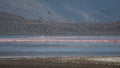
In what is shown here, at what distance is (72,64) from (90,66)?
10.7 feet

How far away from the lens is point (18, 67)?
183ft

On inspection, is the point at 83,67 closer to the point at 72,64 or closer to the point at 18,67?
the point at 72,64

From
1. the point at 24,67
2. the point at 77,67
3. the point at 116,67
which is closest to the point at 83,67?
the point at 77,67

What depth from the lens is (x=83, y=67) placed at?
186 ft

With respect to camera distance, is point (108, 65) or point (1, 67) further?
point (108, 65)

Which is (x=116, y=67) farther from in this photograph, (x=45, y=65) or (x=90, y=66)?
(x=45, y=65)

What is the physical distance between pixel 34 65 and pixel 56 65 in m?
3.14

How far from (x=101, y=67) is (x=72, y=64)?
16.3ft

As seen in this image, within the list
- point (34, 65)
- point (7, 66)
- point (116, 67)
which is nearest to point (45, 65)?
point (34, 65)

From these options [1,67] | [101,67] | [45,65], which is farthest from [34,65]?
[101,67]

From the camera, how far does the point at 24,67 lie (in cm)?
5638

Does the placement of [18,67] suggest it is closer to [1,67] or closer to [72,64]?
[1,67]

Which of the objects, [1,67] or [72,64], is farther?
[72,64]

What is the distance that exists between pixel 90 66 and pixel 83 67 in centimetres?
142
